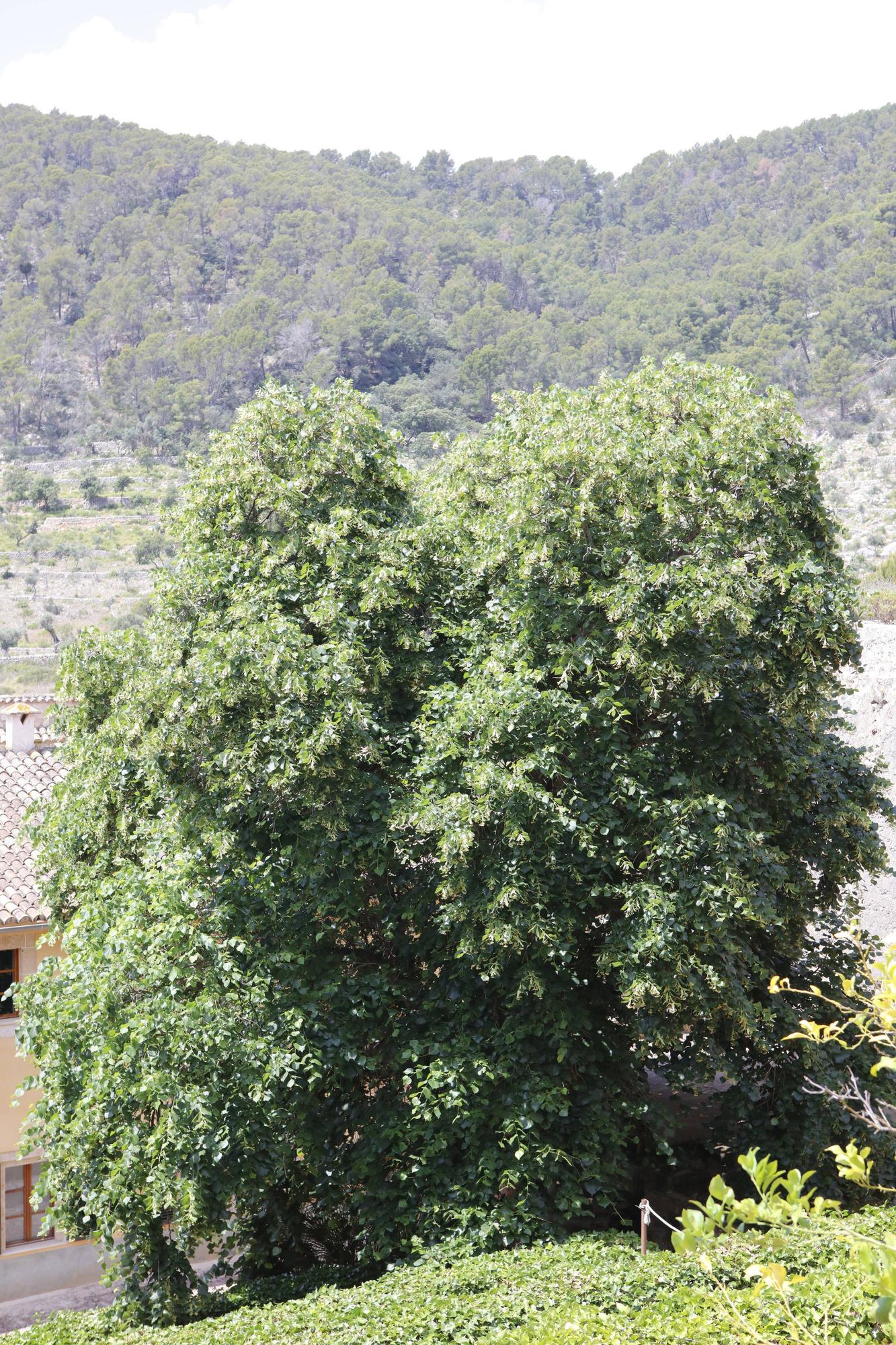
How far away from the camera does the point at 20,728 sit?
1573cm

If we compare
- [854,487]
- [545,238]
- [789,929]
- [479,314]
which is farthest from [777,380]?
[789,929]

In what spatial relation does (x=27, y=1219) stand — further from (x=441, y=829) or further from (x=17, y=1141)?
(x=441, y=829)

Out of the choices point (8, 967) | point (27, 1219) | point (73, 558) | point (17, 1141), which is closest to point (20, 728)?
point (8, 967)

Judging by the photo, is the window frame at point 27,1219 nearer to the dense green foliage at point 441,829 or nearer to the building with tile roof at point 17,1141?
the building with tile roof at point 17,1141

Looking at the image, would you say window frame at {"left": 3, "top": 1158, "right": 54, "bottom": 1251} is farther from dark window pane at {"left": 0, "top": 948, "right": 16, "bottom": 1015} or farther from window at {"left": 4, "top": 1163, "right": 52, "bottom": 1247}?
dark window pane at {"left": 0, "top": 948, "right": 16, "bottom": 1015}

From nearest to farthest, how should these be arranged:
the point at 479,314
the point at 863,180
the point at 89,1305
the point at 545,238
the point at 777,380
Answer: the point at 89,1305, the point at 777,380, the point at 479,314, the point at 863,180, the point at 545,238

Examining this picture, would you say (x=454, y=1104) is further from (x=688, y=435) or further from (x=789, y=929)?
(x=688, y=435)

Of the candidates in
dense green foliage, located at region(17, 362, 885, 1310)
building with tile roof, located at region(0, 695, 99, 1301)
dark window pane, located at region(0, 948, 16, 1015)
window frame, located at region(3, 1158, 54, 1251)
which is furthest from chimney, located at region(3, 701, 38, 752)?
window frame, located at region(3, 1158, 54, 1251)

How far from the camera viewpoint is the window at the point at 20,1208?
12.7m

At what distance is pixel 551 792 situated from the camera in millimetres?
9383

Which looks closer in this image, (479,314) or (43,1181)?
(43,1181)

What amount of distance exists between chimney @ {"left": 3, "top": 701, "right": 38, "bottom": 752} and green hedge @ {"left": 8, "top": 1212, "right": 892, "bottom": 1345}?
879 cm

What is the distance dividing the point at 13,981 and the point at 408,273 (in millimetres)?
109256

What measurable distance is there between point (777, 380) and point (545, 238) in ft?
172
